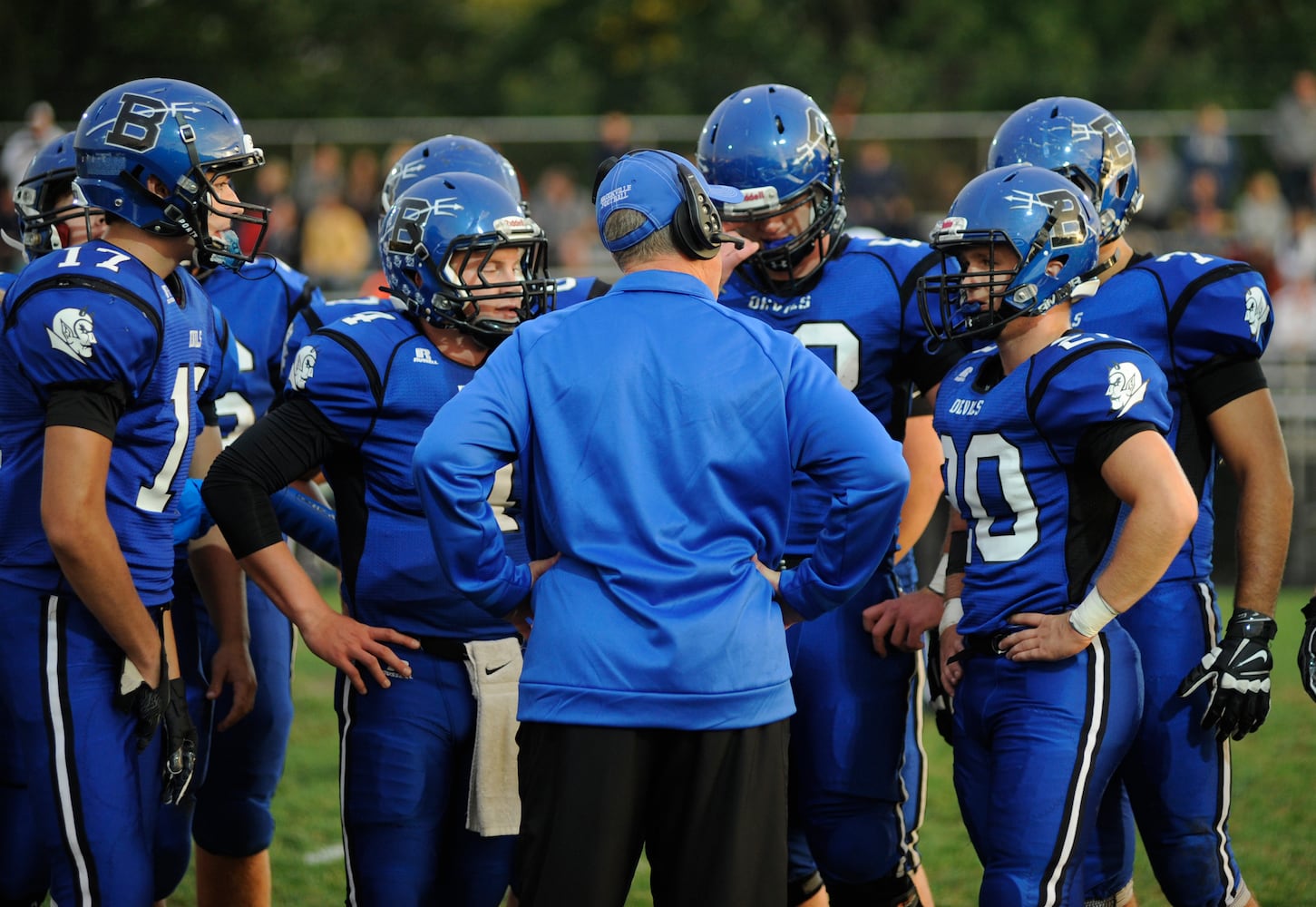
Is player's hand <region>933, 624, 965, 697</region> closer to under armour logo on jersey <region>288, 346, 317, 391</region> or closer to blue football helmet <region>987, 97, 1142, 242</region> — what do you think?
blue football helmet <region>987, 97, 1142, 242</region>

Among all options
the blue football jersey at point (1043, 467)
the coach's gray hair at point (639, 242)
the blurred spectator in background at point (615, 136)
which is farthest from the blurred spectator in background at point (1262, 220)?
the coach's gray hair at point (639, 242)

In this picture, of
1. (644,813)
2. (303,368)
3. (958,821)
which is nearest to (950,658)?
(644,813)

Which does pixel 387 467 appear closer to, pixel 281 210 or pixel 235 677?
pixel 235 677

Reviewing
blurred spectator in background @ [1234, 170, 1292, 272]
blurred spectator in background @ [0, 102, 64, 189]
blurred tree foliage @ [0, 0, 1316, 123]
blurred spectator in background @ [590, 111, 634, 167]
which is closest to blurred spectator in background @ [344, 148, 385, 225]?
blurred spectator in background @ [590, 111, 634, 167]

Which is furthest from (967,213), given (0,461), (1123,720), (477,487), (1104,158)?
(0,461)

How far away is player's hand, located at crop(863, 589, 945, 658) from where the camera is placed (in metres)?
3.85

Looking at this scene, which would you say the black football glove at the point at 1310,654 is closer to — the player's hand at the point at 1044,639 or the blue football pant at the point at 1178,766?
the blue football pant at the point at 1178,766

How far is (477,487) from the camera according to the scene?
286 centimetres

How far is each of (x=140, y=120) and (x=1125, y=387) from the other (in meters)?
2.17

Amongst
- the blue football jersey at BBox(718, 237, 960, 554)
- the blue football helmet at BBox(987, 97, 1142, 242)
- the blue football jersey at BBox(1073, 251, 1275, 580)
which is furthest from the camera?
the blue football jersey at BBox(718, 237, 960, 554)

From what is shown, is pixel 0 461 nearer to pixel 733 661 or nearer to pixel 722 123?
pixel 733 661

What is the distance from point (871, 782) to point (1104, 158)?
5.55 ft

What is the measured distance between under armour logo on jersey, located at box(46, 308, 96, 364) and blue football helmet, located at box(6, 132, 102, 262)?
885 millimetres

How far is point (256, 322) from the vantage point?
15.2ft
